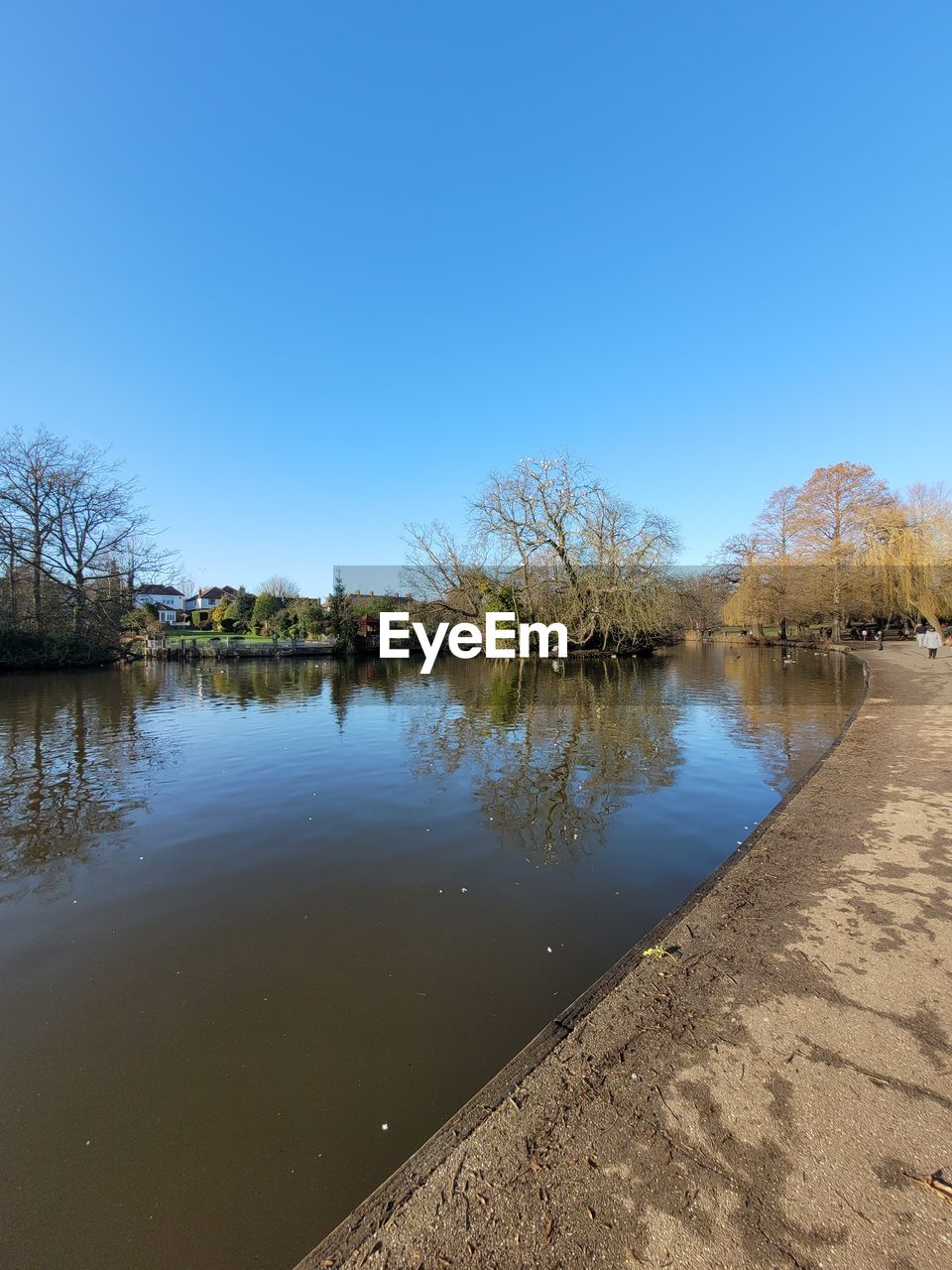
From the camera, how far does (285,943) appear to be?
11.8 feet

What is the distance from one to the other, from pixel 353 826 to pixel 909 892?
4531 millimetres

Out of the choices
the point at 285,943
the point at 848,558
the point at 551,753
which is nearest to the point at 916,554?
the point at 848,558

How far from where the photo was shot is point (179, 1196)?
1961mm

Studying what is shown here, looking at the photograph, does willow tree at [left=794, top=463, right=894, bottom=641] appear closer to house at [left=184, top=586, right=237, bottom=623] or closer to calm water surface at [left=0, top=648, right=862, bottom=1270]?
calm water surface at [left=0, top=648, right=862, bottom=1270]

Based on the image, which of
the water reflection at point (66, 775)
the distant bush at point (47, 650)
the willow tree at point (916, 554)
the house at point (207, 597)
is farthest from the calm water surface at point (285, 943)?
the house at point (207, 597)

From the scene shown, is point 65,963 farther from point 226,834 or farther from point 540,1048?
point 540,1048

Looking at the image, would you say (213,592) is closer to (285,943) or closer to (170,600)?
(170,600)

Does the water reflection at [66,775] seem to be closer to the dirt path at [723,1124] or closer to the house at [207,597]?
the dirt path at [723,1124]

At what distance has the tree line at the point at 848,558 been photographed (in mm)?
31359

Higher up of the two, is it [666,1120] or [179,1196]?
[666,1120]

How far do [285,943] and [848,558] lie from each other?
40.5m

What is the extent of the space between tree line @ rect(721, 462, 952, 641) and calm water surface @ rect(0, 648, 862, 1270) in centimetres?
2916

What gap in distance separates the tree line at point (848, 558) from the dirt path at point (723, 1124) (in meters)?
35.6

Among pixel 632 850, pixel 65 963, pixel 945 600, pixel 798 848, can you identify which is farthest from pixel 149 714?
pixel 945 600
